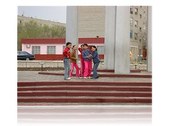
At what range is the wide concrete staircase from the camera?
31.8ft

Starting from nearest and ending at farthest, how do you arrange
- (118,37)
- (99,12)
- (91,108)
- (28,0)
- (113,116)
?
1. (28,0)
2. (113,116)
3. (91,108)
4. (118,37)
5. (99,12)

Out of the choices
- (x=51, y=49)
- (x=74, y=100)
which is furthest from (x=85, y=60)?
(x=51, y=49)

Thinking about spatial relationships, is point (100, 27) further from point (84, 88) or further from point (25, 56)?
point (84, 88)

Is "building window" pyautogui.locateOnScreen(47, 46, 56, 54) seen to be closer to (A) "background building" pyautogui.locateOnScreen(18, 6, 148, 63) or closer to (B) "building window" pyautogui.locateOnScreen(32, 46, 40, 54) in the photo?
(B) "building window" pyautogui.locateOnScreen(32, 46, 40, 54)

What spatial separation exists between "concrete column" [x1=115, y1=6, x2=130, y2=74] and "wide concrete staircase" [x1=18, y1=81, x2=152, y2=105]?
260 cm

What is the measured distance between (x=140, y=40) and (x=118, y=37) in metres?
36.7

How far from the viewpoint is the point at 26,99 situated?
9703mm

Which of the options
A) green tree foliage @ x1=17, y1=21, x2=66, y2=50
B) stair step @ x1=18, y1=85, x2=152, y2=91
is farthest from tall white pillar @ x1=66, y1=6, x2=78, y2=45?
green tree foliage @ x1=17, y1=21, x2=66, y2=50

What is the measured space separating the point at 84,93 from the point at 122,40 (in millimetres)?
3916

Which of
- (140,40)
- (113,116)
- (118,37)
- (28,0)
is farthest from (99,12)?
(28,0)

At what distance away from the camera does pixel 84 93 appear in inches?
399

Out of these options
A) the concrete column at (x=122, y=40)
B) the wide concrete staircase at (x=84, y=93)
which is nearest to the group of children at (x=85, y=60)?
the wide concrete staircase at (x=84, y=93)
